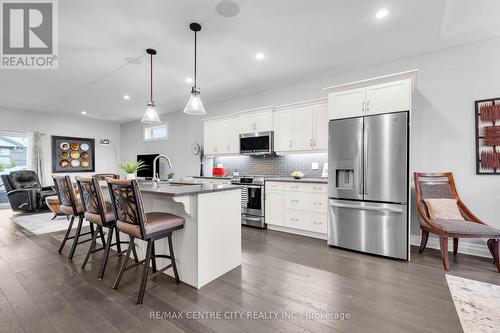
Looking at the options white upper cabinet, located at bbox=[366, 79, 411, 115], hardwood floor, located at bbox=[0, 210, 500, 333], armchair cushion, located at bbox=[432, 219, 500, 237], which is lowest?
hardwood floor, located at bbox=[0, 210, 500, 333]

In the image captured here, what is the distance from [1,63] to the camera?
376cm

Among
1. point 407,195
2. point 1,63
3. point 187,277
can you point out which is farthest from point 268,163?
point 1,63

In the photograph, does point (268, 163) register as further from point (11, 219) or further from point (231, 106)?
point (11, 219)

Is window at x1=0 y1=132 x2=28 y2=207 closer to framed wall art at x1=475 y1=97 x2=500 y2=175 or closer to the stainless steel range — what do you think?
the stainless steel range

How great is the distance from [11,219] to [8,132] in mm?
3067

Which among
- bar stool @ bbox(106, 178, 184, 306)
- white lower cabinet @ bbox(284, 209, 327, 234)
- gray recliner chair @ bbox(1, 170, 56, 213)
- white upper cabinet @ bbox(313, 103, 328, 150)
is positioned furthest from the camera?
gray recliner chair @ bbox(1, 170, 56, 213)

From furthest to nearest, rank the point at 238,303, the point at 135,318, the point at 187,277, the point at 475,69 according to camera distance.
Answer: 1. the point at 475,69
2. the point at 187,277
3. the point at 238,303
4. the point at 135,318

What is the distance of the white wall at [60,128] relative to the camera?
6.70 metres

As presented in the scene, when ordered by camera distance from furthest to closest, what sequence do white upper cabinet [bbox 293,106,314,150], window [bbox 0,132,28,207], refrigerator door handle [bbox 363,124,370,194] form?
1. window [bbox 0,132,28,207]
2. white upper cabinet [bbox 293,106,314,150]
3. refrigerator door handle [bbox 363,124,370,194]

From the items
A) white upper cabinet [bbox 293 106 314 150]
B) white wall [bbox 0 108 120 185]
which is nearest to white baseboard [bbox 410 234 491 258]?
white upper cabinet [bbox 293 106 314 150]

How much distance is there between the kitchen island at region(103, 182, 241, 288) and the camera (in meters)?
2.27

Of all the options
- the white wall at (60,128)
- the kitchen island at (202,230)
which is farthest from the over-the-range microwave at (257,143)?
the white wall at (60,128)
